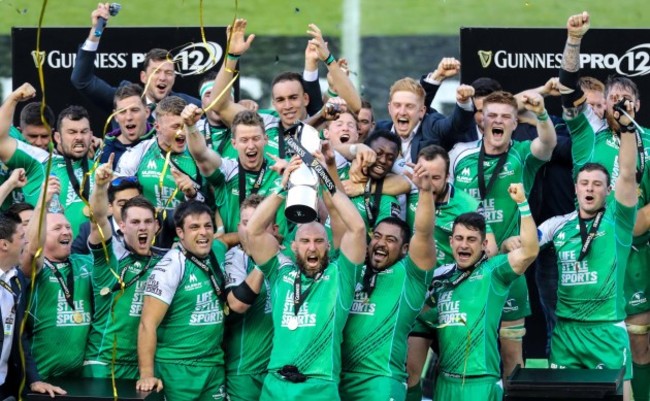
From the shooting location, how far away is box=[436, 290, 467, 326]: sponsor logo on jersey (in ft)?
36.8

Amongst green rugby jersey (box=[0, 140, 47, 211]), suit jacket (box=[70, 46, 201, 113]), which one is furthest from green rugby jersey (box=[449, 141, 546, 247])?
green rugby jersey (box=[0, 140, 47, 211])

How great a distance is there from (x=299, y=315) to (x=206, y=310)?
28.0 inches

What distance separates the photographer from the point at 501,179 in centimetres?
1198

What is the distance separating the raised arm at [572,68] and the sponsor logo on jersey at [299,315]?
2557 mm

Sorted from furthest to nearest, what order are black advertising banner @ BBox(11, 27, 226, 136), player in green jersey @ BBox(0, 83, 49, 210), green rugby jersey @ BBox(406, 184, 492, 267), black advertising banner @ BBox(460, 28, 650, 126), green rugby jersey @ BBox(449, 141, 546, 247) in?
black advertising banner @ BBox(11, 27, 226, 136) → black advertising banner @ BBox(460, 28, 650, 126) → player in green jersey @ BBox(0, 83, 49, 210) → green rugby jersey @ BBox(449, 141, 546, 247) → green rugby jersey @ BBox(406, 184, 492, 267)

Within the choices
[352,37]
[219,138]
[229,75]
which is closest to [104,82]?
[219,138]

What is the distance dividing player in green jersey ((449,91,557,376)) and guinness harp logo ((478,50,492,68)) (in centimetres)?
110

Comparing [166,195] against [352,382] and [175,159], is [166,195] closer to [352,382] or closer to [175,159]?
[175,159]

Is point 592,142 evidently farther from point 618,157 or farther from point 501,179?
point 501,179

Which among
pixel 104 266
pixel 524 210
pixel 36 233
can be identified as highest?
pixel 524 210

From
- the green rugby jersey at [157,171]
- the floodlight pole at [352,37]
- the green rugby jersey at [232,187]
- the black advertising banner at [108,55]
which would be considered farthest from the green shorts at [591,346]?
the floodlight pole at [352,37]

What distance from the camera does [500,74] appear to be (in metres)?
13.2

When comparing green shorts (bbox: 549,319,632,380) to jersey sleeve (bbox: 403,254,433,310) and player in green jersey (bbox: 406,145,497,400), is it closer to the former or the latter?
player in green jersey (bbox: 406,145,497,400)

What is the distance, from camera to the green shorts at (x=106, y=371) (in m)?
11.2
